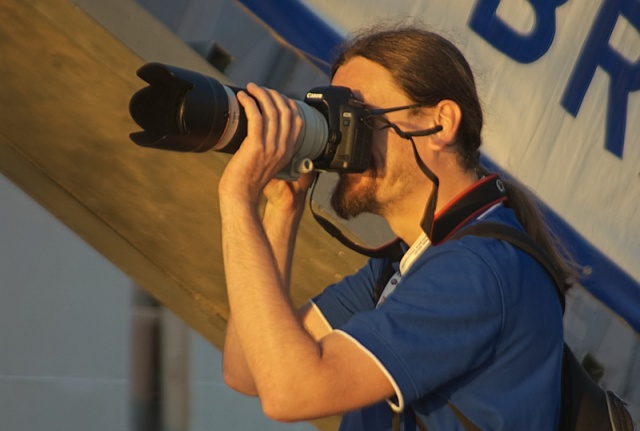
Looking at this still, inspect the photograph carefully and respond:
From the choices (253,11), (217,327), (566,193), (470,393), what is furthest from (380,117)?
(217,327)

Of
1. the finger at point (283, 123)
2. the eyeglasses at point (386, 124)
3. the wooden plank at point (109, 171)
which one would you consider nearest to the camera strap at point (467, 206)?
the eyeglasses at point (386, 124)

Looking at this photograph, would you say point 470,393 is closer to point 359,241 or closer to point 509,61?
point 359,241

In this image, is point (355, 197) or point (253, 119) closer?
point (253, 119)

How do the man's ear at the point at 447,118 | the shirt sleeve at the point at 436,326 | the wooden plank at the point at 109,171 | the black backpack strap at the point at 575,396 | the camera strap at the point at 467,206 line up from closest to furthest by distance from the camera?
the shirt sleeve at the point at 436,326 < the black backpack strap at the point at 575,396 < the camera strap at the point at 467,206 < the man's ear at the point at 447,118 < the wooden plank at the point at 109,171

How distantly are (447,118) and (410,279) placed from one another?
1.07ft

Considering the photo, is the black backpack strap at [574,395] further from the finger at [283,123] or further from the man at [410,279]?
the finger at [283,123]

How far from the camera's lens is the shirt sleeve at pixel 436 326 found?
1639 millimetres

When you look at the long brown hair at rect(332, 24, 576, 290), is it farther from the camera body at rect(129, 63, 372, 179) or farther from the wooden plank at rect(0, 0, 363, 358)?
the wooden plank at rect(0, 0, 363, 358)

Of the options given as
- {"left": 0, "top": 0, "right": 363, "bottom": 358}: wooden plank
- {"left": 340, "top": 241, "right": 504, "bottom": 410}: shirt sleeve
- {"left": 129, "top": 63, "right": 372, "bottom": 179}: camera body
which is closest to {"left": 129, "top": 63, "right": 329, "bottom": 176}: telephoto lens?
{"left": 129, "top": 63, "right": 372, "bottom": 179}: camera body

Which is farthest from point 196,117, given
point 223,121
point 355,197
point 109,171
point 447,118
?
point 109,171

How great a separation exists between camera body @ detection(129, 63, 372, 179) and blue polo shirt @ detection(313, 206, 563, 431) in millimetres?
212

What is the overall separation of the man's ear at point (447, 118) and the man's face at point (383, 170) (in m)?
0.04

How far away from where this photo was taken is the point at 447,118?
1961 mm

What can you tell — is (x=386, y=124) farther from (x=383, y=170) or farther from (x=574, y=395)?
(x=574, y=395)
